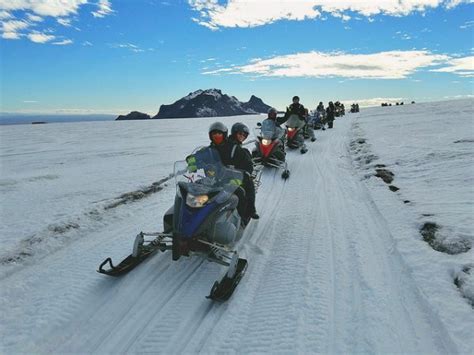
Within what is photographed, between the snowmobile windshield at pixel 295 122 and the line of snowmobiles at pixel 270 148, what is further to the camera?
the snowmobile windshield at pixel 295 122

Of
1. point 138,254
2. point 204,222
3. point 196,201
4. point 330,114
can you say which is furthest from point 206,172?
point 330,114

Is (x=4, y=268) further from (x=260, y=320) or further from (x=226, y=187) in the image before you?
(x=260, y=320)

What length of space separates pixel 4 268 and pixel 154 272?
2165 mm

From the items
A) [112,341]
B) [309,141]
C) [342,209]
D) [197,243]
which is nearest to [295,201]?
[342,209]

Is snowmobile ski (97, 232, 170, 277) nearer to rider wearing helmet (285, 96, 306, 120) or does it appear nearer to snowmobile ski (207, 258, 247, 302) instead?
snowmobile ski (207, 258, 247, 302)

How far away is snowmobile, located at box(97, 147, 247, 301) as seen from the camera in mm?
4410

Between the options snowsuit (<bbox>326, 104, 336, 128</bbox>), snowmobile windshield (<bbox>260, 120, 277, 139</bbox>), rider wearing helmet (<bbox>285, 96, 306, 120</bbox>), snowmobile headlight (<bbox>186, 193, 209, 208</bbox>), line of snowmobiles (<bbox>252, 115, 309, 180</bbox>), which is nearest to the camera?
snowmobile headlight (<bbox>186, 193, 209, 208</bbox>)

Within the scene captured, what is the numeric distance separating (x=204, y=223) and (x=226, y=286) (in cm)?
82

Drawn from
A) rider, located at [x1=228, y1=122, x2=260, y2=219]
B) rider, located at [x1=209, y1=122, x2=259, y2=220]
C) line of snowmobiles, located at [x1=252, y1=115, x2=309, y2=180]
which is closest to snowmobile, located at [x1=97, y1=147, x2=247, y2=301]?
rider, located at [x1=209, y1=122, x2=259, y2=220]

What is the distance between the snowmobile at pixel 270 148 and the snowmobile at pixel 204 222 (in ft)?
17.9

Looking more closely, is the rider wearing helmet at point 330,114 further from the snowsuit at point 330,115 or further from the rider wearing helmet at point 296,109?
the rider wearing helmet at point 296,109

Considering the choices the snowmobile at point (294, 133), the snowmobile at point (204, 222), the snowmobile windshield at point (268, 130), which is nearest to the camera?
the snowmobile at point (204, 222)

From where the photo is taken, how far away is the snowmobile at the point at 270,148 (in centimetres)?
1102

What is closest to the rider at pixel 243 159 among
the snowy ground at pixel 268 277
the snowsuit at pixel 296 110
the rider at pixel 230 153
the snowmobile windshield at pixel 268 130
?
the rider at pixel 230 153
